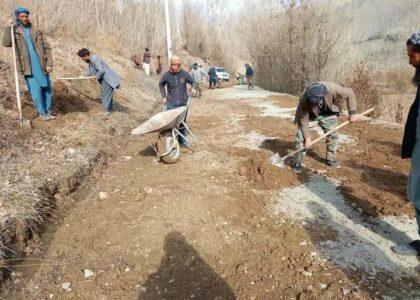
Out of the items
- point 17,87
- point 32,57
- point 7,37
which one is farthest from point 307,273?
point 7,37

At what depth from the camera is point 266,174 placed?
5.03 meters

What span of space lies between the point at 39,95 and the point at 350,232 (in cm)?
521

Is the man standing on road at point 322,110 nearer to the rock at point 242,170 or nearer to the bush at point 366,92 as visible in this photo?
the rock at point 242,170

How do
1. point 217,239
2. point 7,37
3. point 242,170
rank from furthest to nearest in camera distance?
point 7,37, point 242,170, point 217,239

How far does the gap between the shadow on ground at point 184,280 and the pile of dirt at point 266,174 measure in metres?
1.79

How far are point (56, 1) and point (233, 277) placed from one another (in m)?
12.8

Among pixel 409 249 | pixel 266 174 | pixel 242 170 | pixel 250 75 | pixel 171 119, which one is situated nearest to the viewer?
pixel 409 249

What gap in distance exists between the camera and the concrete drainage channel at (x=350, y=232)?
298cm

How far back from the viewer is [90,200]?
4.49 m

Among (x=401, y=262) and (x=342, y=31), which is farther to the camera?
(x=342, y=31)

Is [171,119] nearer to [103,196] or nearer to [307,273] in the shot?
[103,196]

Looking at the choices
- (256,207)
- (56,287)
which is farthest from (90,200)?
(256,207)

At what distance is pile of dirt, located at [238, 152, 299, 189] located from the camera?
190 inches

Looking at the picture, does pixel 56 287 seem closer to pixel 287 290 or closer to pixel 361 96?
pixel 287 290
